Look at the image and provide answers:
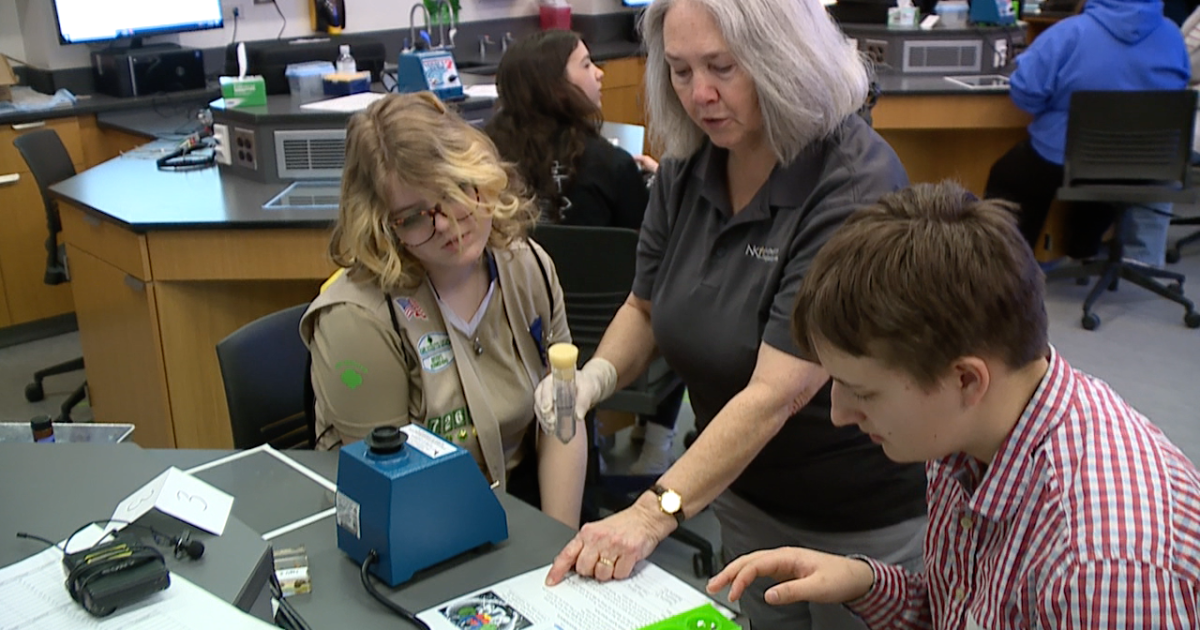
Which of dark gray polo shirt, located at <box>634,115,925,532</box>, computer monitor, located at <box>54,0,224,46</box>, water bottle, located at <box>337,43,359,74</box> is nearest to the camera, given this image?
dark gray polo shirt, located at <box>634,115,925,532</box>

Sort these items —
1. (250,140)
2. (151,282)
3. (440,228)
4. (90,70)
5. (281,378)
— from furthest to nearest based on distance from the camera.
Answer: (90,70), (250,140), (151,282), (281,378), (440,228)

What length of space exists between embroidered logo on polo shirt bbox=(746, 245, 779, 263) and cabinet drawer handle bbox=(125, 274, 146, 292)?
194 centimetres

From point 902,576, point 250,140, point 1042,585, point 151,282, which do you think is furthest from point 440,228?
point 250,140

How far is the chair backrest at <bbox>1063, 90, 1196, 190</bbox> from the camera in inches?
165

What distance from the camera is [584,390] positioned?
5.22ft

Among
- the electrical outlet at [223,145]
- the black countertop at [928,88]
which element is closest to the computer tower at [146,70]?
the electrical outlet at [223,145]

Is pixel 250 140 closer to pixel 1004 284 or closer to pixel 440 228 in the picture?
pixel 440 228

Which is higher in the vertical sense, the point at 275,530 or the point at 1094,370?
the point at 275,530

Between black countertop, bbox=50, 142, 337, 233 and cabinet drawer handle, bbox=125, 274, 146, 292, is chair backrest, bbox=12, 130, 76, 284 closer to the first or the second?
black countertop, bbox=50, 142, 337, 233

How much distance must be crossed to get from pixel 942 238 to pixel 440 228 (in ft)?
2.70

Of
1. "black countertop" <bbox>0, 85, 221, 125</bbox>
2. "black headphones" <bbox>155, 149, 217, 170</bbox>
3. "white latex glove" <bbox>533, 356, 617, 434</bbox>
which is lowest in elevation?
"white latex glove" <bbox>533, 356, 617, 434</bbox>

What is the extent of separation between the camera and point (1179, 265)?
5062 millimetres

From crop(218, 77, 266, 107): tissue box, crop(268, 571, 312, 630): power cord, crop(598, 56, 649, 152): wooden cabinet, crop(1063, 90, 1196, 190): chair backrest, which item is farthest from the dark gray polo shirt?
crop(598, 56, 649, 152): wooden cabinet

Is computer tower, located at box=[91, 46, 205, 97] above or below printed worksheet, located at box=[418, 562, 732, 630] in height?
above
